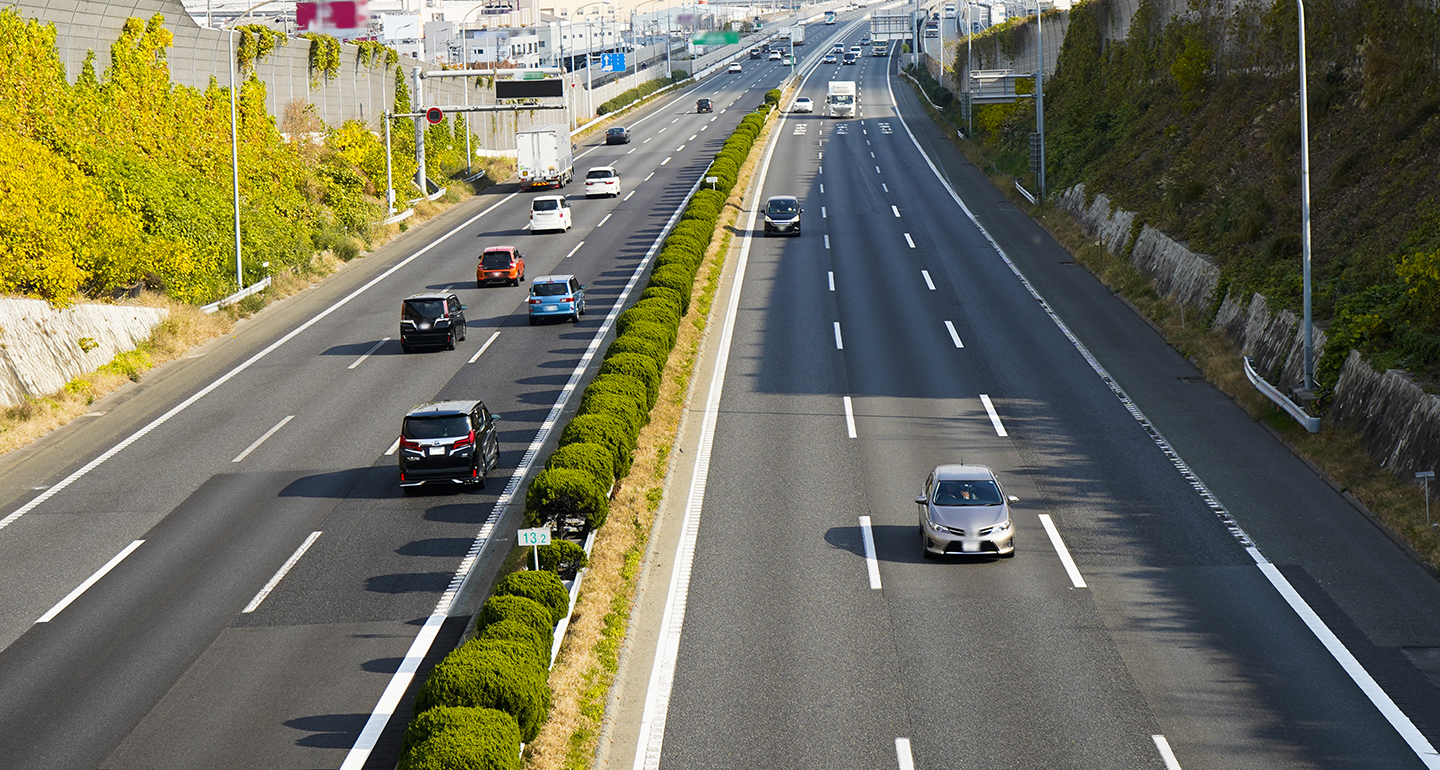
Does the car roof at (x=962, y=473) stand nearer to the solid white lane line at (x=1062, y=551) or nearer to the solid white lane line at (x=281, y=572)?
the solid white lane line at (x=1062, y=551)

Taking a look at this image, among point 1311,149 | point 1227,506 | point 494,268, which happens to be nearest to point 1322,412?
point 1227,506

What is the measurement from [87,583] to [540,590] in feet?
29.0

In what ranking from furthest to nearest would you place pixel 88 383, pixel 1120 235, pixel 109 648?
pixel 1120 235 → pixel 88 383 → pixel 109 648

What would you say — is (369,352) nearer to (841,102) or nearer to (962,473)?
(962,473)

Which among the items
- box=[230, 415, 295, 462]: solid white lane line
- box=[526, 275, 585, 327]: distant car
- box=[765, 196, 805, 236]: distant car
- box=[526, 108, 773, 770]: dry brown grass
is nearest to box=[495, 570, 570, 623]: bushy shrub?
box=[526, 108, 773, 770]: dry brown grass

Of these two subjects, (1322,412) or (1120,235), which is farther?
(1120,235)

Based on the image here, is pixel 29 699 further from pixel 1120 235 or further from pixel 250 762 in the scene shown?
pixel 1120 235

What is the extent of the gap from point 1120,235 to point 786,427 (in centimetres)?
2173

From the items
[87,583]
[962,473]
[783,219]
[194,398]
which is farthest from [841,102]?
[87,583]

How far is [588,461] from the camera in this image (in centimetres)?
2261

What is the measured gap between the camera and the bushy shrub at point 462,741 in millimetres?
12773

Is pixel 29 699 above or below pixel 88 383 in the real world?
below

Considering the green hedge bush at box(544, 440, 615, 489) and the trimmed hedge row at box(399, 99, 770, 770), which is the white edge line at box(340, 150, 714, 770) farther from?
the green hedge bush at box(544, 440, 615, 489)

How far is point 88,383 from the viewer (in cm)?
3353
